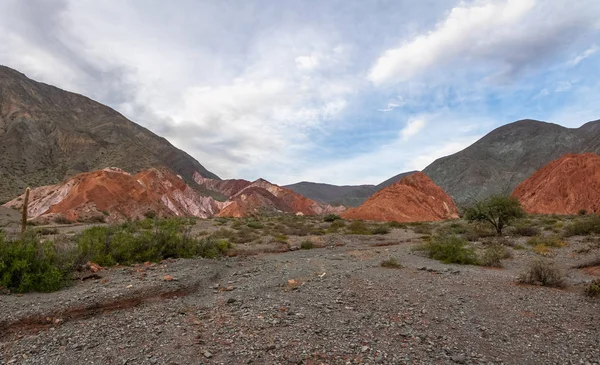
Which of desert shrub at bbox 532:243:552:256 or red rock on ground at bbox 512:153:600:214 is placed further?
red rock on ground at bbox 512:153:600:214

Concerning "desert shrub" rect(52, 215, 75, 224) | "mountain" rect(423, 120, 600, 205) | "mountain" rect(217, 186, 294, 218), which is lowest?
"desert shrub" rect(52, 215, 75, 224)

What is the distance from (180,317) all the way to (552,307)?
7471 mm

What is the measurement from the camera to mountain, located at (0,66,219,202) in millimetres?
67562

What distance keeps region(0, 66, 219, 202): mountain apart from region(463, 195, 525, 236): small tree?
60.9m

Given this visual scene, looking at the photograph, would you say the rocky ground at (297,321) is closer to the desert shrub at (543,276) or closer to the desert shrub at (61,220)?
the desert shrub at (543,276)

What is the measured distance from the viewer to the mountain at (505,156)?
11494 centimetres

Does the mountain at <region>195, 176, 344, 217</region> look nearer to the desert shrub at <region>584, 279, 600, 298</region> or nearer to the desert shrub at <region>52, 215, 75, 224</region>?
the desert shrub at <region>52, 215, 75, 224</region>

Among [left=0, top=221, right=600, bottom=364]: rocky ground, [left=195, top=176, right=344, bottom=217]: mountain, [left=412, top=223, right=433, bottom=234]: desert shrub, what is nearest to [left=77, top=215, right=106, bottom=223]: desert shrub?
[left=195, top=176, right=344, bottom=217]: mountain

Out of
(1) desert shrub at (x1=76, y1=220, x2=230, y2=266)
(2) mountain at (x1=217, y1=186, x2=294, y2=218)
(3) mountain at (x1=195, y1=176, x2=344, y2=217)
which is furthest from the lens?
(3) mountain at (x1=195, y1=176, x2=344, y2=217)

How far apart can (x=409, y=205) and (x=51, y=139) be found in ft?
247

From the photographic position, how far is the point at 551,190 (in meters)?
63.7

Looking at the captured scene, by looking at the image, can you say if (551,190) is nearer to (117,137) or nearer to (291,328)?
(291,328)

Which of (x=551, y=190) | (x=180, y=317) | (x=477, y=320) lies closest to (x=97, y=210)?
(x=180, y=317)

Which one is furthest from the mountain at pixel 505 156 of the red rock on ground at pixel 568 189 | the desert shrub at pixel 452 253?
the desert shrub at pixel 452 253
